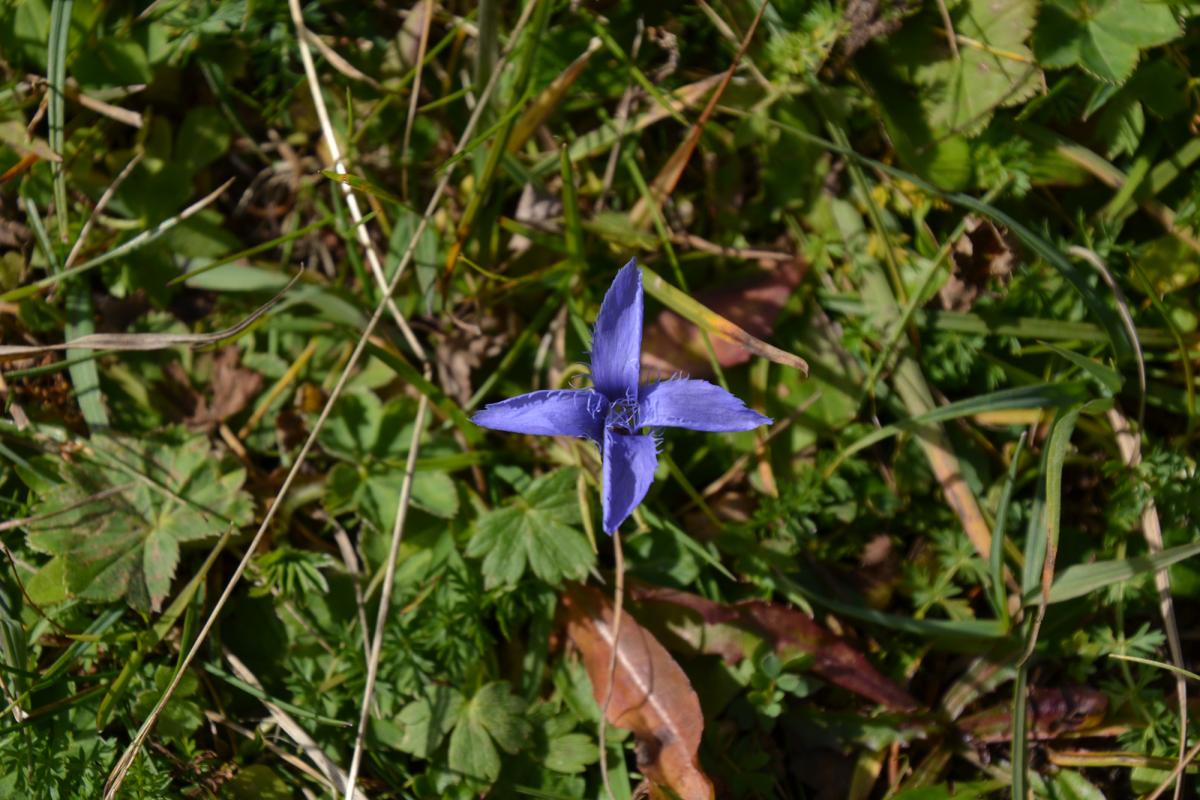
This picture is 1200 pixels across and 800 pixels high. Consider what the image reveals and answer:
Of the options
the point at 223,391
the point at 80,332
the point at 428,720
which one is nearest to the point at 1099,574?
the point at 428,720

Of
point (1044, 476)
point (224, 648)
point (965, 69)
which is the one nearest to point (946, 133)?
point (965, 69)

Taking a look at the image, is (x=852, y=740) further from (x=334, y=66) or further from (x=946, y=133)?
(x=334, y=66)

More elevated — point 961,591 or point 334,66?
point 334,66

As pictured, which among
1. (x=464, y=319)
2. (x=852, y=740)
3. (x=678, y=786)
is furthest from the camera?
(x=464, y=319)

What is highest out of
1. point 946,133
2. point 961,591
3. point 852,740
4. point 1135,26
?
point 1135,26

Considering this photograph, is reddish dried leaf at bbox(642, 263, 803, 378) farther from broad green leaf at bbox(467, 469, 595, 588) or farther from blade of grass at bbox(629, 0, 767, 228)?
broad green leaf at bbox(467, 469, 595, 588)

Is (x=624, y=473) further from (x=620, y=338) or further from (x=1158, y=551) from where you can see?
(x=1158, y=551)

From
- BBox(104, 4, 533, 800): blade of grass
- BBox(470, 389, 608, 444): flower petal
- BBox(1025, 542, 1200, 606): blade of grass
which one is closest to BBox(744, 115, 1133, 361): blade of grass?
BBox(1025, 542, 1200, 606): blade of grass

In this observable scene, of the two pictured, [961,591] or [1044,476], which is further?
[961,591]
